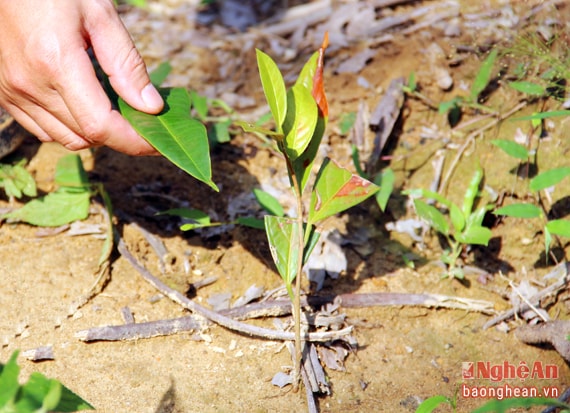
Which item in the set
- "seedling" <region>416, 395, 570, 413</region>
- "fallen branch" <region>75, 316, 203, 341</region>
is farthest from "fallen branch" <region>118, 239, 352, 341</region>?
"seedling" <region>416, 395, 570, 413</region>

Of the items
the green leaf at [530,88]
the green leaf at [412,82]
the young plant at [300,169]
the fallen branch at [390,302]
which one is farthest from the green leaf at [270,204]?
the green leaf at [530,88]

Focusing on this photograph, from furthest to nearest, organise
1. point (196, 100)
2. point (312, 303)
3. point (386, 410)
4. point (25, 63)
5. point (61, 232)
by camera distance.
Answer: point (196, 100) → point (61, 232) → point (312, 303) → point (386, 410) → point (25, 63)

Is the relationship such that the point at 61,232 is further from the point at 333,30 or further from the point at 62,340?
the point at 333,30

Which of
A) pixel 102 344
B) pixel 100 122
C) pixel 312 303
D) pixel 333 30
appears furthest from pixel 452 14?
pixel 102 344

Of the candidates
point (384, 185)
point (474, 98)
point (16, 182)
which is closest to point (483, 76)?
point (474, 98)

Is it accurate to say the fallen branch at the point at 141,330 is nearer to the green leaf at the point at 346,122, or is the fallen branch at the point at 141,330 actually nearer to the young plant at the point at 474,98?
the green leaf at the point at 346,122
